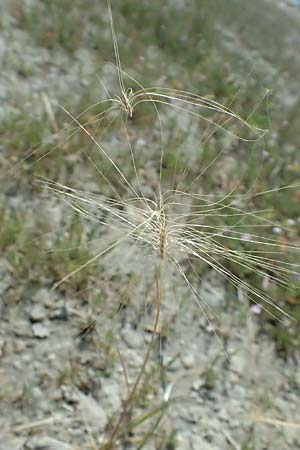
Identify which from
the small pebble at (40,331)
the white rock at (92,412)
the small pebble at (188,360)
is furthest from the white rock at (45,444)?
the small pebble at (188,360)

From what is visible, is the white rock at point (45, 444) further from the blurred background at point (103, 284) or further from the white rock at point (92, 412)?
the white rock at point (92, 412)

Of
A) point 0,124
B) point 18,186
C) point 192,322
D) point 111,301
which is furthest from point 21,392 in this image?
point 0,124

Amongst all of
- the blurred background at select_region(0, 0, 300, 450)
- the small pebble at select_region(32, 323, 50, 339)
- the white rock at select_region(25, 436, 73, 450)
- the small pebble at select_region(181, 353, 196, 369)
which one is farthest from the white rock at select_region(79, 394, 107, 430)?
the small pebble at select_region(181, 353, 196, 369)

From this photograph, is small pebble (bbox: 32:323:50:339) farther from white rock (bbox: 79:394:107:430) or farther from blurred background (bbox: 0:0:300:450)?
white rock (bbox: 79:394:107:430)

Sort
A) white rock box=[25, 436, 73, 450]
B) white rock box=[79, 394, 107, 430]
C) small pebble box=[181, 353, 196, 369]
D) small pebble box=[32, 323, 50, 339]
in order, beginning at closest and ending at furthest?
white rock box=[25, 436, 73, 450] < white rock box=[79, 394, 107, 430] < small pebble box=[32, 323, 50, 339] < small pebble box=[181, 353, 196, 369]

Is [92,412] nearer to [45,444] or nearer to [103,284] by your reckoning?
[45,444]

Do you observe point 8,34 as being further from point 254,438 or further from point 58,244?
point 254,438

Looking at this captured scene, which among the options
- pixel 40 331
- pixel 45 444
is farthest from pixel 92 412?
pixel 40 331

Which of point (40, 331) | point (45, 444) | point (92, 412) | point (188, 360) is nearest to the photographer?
point (45, 444)
